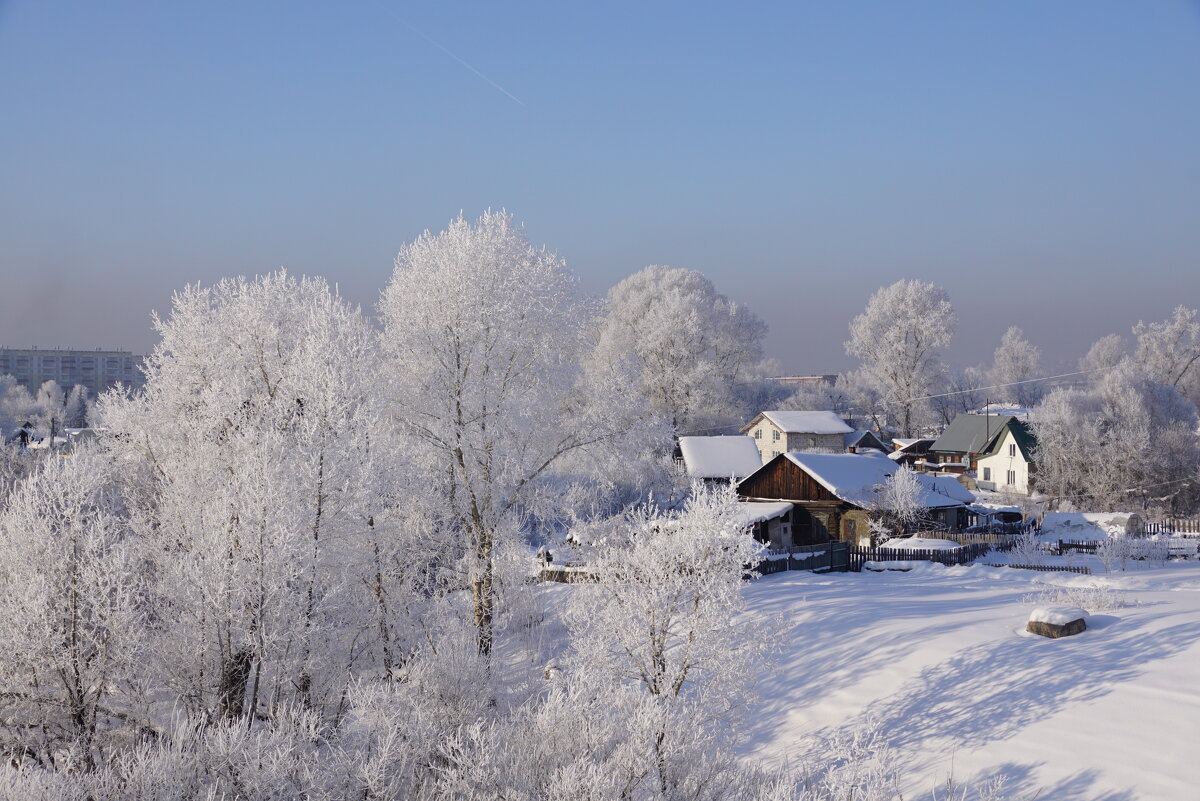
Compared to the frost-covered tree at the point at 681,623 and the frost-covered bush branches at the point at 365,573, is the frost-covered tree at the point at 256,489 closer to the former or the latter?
the frost-covered bush branches at the point at 365,573


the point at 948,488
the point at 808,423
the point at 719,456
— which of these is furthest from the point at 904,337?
the point at 948,488

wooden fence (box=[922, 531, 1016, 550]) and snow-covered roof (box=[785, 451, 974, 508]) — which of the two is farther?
snow-covered roof (box=[785, 451, 974, 508])

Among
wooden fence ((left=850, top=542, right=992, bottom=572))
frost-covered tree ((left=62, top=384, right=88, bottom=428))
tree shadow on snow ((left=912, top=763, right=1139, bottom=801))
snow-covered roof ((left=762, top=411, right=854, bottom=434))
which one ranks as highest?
frost-covered tree ((left=62, top=384, right=88, bottom=428))

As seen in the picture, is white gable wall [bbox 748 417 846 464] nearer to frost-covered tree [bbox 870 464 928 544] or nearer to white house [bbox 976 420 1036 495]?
white house [bbox 976 420 1036 495]

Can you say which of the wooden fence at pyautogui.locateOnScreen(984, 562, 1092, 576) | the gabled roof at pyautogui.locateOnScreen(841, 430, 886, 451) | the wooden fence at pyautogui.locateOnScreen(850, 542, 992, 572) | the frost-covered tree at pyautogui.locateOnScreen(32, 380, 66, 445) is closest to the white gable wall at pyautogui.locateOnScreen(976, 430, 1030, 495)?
the gabled roof at pyautogui.locateOnScreen(841, 430, 886, 451)

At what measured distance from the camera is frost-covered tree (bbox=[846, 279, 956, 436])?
2520 inches

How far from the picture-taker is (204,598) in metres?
11.1

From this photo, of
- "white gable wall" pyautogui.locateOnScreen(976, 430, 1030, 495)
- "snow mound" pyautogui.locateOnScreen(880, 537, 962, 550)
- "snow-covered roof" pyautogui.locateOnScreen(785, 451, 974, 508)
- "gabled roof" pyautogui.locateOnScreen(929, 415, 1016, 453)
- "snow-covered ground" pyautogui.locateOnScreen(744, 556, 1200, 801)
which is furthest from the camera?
"gabled roof" pyautogui.locateOnScreen(929, 415, 1016, 453)

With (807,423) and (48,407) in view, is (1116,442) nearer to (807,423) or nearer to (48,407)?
(807,423)

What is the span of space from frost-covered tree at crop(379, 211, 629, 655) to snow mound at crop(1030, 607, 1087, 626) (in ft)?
28.1

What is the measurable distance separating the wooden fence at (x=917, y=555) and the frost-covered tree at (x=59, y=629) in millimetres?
20307

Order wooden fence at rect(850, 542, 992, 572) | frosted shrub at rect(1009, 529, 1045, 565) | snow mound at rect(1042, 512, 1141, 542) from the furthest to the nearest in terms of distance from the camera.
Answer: snow mound at rect(1042, 512, 1141, 542) < wooden fence at rect(850, 542, 992, 572) < frosted shrub at rect(1009, 529, 1045, 565)

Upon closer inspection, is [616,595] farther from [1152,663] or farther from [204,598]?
[1152,663]

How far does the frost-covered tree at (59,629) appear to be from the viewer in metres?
9.87
